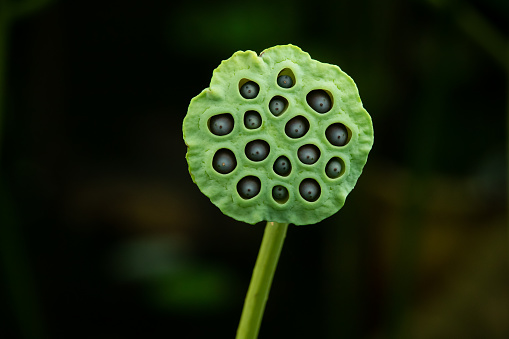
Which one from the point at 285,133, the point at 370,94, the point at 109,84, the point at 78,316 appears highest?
the point at 370,94

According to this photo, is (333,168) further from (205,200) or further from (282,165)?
(205,200)

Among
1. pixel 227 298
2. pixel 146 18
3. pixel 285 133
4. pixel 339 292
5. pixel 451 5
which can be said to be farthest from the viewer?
pixel 146 18

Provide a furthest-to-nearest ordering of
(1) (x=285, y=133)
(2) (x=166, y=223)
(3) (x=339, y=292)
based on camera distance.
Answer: (2) (x=166, y=223) → (3) (x=339, y=292) → (1) (x=285, y=133)

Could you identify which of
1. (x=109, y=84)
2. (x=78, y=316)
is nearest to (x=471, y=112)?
(x=109, y=84)

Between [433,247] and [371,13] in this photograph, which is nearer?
[371,13]

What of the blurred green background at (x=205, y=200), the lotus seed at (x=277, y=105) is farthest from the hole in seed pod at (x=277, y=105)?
the blurred green background at (x=205, y=200)

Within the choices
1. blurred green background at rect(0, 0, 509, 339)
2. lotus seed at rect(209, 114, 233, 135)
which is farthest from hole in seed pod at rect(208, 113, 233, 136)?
blurred green background at rect(0, 0, 509, 339)

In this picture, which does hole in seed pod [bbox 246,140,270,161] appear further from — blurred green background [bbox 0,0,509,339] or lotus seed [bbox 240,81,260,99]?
blurred green background [bbox 0,0,509,339]

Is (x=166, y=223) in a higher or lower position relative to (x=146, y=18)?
lower

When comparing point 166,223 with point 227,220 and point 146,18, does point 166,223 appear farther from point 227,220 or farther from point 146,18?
point 146,18
